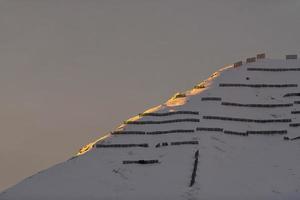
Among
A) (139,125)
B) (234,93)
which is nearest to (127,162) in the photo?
(139,125)

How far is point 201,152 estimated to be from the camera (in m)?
60.0

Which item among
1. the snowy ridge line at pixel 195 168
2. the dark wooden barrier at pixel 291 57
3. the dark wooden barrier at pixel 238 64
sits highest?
the dark wooden barrier at pixel 291 57

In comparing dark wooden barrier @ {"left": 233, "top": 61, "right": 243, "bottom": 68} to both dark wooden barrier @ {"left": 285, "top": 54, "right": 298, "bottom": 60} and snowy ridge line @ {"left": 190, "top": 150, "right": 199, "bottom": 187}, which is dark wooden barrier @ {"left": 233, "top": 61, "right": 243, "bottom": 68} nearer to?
dark wooden barrier @ {"left": 285, "top": 54, "right": 298, "bottom": 60}

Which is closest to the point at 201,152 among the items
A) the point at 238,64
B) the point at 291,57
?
the point at 238,64

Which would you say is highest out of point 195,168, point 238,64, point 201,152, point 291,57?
point 291,57

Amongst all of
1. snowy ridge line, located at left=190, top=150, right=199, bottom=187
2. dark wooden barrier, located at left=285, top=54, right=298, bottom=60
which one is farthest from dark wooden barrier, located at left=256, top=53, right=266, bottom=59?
snowy ridge line, located at left=190, top=150, right=199, bottom=187

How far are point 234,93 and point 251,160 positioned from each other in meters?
13.8

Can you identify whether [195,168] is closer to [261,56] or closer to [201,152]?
[201,152]

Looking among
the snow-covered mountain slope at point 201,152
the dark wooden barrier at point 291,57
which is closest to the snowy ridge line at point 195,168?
the snow-covered mountain slope at point 201,152

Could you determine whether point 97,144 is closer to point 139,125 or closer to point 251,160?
point 139,125

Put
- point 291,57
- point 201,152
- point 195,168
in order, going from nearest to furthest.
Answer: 1. point 195,168
2. point 201,152
3. point 291,57

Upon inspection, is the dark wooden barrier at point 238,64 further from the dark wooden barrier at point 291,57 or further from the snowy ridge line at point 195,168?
the snowy ridge line at point 195,168

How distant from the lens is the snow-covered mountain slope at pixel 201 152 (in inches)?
2188

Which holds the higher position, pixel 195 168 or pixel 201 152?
pixel 201 152
